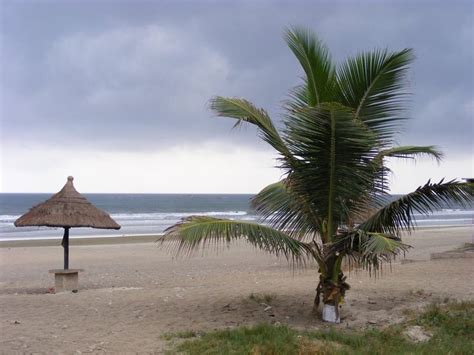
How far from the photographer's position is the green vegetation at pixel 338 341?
5387mm

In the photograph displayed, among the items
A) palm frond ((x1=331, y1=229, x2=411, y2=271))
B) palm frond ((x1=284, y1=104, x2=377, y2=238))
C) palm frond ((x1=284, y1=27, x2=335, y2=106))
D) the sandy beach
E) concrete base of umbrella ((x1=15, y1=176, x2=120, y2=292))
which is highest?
palm frond ((x1=284, y1=27, x2=335, y2=106))

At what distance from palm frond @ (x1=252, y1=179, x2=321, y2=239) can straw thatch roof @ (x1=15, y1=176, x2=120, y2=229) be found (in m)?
3.76

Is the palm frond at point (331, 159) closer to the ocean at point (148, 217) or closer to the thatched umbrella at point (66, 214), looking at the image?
the ocean at point (148, 217)

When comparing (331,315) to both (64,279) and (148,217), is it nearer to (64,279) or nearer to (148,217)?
(64,279)

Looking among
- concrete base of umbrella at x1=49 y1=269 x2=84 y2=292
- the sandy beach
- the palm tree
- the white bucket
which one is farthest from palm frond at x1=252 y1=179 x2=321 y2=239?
concrete base of umbrella at x1=49 y1=269 x2=84 y2=292

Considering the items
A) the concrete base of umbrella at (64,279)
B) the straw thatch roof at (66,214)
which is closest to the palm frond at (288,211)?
the straw thatch roof at (66,214)

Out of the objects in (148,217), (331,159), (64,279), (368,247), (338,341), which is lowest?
(338,341)

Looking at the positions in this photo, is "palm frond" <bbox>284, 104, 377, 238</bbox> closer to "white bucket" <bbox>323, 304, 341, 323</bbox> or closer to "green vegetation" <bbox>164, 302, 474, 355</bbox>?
"white bucket" <bbox>323, 304, 341, 323</bbox>

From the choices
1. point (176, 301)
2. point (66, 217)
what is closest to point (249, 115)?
point (176, 301)

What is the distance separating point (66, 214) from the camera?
985cm

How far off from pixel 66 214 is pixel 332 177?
216 inches

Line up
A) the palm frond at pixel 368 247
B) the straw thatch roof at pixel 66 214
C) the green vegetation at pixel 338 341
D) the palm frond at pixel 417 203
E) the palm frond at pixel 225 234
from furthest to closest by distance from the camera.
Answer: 1. the straw thatch roof at pixel 66 214
2. the palm frond at pixel 417 203
3. the palm frond at pixel 225 234
4. the palm frond at pixel 368 247
5. the green vegetation at pixel 338 341

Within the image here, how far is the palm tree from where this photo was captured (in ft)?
21.5

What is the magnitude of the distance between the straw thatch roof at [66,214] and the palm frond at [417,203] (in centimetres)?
539
